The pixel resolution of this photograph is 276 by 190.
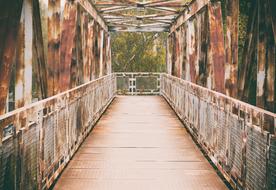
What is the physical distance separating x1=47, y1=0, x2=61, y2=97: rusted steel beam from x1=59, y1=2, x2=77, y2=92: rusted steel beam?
1.58 ft

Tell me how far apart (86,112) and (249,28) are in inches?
153

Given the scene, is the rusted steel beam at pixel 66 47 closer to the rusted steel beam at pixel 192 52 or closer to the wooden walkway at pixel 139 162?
the wooden walkway at pixel 139 162

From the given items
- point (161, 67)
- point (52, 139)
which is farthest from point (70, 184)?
point (161, 67)

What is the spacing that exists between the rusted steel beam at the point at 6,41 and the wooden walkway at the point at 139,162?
1351 mm

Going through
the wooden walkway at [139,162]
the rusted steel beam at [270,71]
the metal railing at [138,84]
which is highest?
the rusted steel beam at [270,71]

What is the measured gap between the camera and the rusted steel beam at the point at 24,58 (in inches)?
207

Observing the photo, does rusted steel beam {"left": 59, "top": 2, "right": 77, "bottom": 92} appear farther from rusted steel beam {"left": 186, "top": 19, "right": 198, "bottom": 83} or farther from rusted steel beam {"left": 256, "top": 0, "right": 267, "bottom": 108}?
rusted steel beam {"left": 186, "top": 19, "right": 198, "bottom": 83}

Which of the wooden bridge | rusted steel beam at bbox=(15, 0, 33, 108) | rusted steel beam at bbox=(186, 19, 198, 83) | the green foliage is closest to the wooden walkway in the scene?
the wooden bridge

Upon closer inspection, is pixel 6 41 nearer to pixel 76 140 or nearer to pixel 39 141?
pixel 39 141

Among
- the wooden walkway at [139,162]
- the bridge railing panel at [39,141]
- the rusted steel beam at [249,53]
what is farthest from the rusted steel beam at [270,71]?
the bridge railing panel at [39,141]

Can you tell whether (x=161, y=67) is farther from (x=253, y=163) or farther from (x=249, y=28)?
(x=253, y=163)

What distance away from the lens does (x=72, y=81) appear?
8.31 meters

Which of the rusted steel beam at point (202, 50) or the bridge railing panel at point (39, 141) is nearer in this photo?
the bridge railing panel at point (39, 141)

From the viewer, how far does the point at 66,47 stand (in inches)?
287
